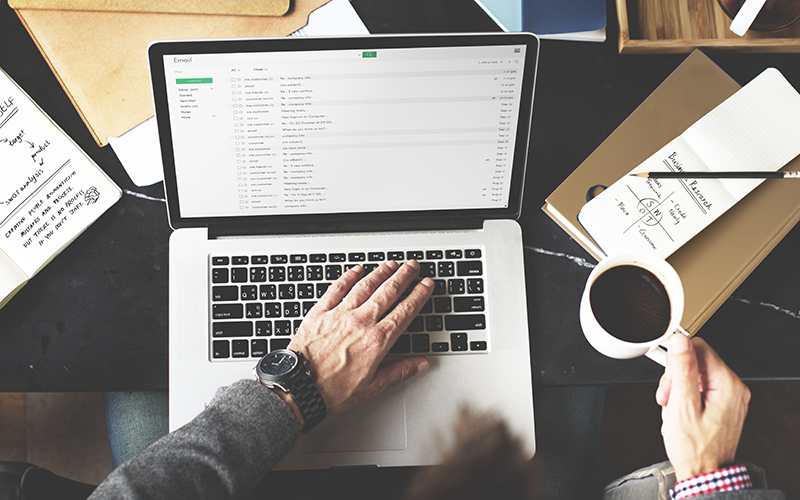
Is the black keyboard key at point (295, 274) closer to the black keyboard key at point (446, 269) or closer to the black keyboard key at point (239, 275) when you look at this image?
the black keyboard key at point (239, 275)

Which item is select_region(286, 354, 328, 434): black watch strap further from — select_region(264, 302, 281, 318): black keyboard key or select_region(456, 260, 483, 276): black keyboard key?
select_region(456, 260, 483, 276): black keyboard key

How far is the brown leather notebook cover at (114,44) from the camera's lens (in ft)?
2.73

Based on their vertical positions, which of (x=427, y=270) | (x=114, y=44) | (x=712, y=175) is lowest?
(x=427, y=270)

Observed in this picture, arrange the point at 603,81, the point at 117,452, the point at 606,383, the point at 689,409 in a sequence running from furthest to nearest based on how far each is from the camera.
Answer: the point at 117,452 < the point at 603,81 < the point at 606,383 < the point at 689,409

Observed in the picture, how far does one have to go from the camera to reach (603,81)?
0.85 meters

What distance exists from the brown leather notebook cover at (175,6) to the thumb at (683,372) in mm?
741

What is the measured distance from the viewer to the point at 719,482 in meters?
0.64

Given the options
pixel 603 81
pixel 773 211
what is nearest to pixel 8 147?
pixel 603 81

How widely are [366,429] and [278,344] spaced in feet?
0.55

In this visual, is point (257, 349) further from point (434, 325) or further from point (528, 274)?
point (528, 274)

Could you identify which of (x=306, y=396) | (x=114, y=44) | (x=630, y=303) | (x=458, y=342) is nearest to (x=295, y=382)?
(x=306, y=396)

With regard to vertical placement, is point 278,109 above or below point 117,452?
above

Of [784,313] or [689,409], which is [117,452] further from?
[784,313]

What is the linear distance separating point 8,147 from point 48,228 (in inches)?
5.5
